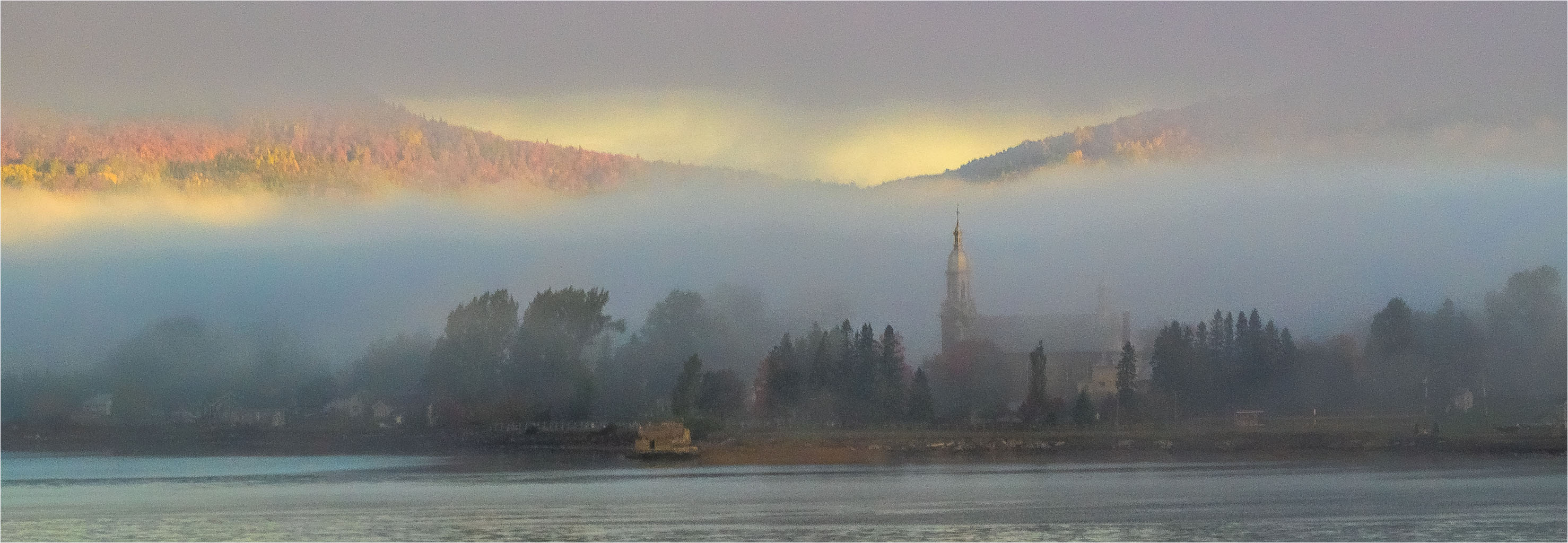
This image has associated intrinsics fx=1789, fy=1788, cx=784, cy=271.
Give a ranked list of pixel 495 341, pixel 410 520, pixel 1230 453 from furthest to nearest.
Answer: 1. pixel 495 341
2. pixel 1230 453
3. pixel 410 520

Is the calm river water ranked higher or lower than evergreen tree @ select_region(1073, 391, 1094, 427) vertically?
lower

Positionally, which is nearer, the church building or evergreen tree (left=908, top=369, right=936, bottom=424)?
evergreen tree (left=908, top=369, right=936, bottom=424)

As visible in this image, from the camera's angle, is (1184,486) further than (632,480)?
No

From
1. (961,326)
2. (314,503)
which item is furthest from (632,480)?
(961,326)

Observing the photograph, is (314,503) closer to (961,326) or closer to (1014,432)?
(1014,432)

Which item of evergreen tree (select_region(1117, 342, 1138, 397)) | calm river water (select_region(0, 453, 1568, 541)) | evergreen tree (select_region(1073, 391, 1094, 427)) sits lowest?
calm river water (select_region(0, 453, 1568, 541))

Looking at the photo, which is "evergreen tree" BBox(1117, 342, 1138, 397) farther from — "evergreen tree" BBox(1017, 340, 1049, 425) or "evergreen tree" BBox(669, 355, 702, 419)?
"evergreen tree" BBox(669, 355, 702, 419)

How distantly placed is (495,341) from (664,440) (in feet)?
85.4

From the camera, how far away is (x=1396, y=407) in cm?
11288

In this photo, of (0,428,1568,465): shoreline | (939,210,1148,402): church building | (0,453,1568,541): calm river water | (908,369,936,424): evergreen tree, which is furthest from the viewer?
(939,210,1148,402): church building

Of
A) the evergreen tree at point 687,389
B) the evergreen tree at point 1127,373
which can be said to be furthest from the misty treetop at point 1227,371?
the evergreen tree at point 687,389

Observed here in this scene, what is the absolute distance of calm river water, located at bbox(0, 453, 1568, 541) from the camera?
5403cm

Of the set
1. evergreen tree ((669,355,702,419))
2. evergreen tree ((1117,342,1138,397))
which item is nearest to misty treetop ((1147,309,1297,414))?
evergreen tree ((1117,342,1138,397))

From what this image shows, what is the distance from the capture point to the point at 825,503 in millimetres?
66000
